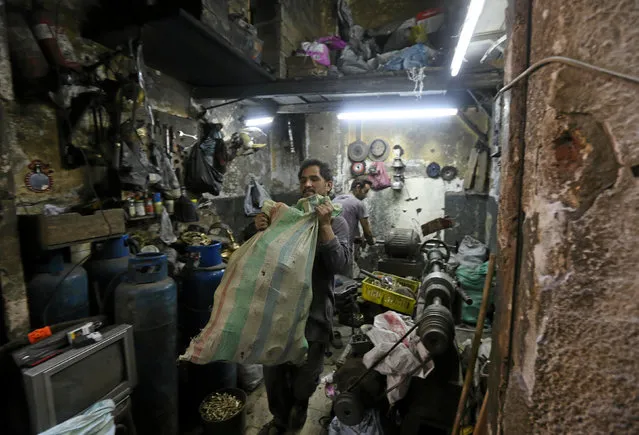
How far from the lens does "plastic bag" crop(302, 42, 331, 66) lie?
5.73m

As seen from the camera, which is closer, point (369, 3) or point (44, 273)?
point (44, 273)

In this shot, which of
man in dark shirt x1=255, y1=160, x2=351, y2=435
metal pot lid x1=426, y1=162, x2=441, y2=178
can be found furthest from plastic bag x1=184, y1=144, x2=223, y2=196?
metal pot lid x1=426, y1=162, x2=441, y2=178

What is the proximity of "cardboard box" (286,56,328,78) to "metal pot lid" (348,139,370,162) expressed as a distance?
2161mm

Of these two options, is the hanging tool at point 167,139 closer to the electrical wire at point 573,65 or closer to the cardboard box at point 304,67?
the cardboard box at point 304,67

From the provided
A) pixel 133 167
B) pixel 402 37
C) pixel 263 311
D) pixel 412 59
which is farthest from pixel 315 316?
pixel 402 37

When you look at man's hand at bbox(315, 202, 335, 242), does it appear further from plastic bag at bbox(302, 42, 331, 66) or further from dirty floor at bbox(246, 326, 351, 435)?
plastic bag at bbox(302, 42, 331, 66)

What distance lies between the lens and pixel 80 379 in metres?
1.92

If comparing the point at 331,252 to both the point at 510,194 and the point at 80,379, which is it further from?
the point at 80,379

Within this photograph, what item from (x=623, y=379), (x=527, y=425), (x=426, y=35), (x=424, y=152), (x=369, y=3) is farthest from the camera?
(x=369, y=3)

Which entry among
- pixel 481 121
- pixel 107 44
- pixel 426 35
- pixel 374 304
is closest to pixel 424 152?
pixel 481 121

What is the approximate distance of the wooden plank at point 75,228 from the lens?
2.32m

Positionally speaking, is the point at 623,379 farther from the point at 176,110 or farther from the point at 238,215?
the point at 238,215

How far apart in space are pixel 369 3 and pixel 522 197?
965cm

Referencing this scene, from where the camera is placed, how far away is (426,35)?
622cm
